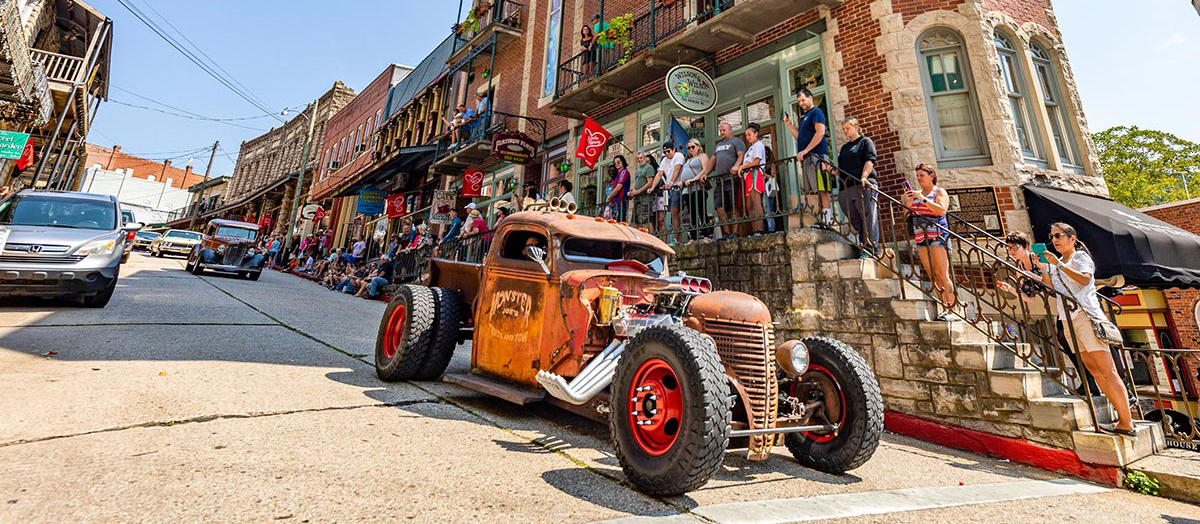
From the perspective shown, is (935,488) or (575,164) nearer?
(935,488)

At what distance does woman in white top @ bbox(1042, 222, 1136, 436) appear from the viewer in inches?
149

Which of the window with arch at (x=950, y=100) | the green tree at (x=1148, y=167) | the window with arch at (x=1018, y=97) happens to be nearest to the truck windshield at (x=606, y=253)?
the window with arch at (x=950, y=100)

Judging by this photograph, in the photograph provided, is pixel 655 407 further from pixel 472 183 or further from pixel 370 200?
pixel 370 200

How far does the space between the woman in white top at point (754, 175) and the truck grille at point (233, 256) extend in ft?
46.6

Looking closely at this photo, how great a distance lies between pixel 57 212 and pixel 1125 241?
47.8 feet

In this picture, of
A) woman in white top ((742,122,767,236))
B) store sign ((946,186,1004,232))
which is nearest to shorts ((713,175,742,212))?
woman in white top ((742,122,767,236))

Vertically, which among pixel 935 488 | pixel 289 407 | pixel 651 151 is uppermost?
pixel 651 151

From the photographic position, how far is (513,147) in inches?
512

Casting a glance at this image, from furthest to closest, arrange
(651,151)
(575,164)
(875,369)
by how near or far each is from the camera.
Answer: (575,164) < (651,151) < (875,369)

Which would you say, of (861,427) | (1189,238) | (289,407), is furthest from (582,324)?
(1189,238)

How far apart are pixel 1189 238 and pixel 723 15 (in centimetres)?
716

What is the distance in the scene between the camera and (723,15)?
8.12 metres

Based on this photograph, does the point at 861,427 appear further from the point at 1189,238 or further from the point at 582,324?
the point at 1189,238

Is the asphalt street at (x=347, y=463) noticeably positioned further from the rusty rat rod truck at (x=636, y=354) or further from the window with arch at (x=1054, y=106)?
the window with arch at (x=1054, y=106)
